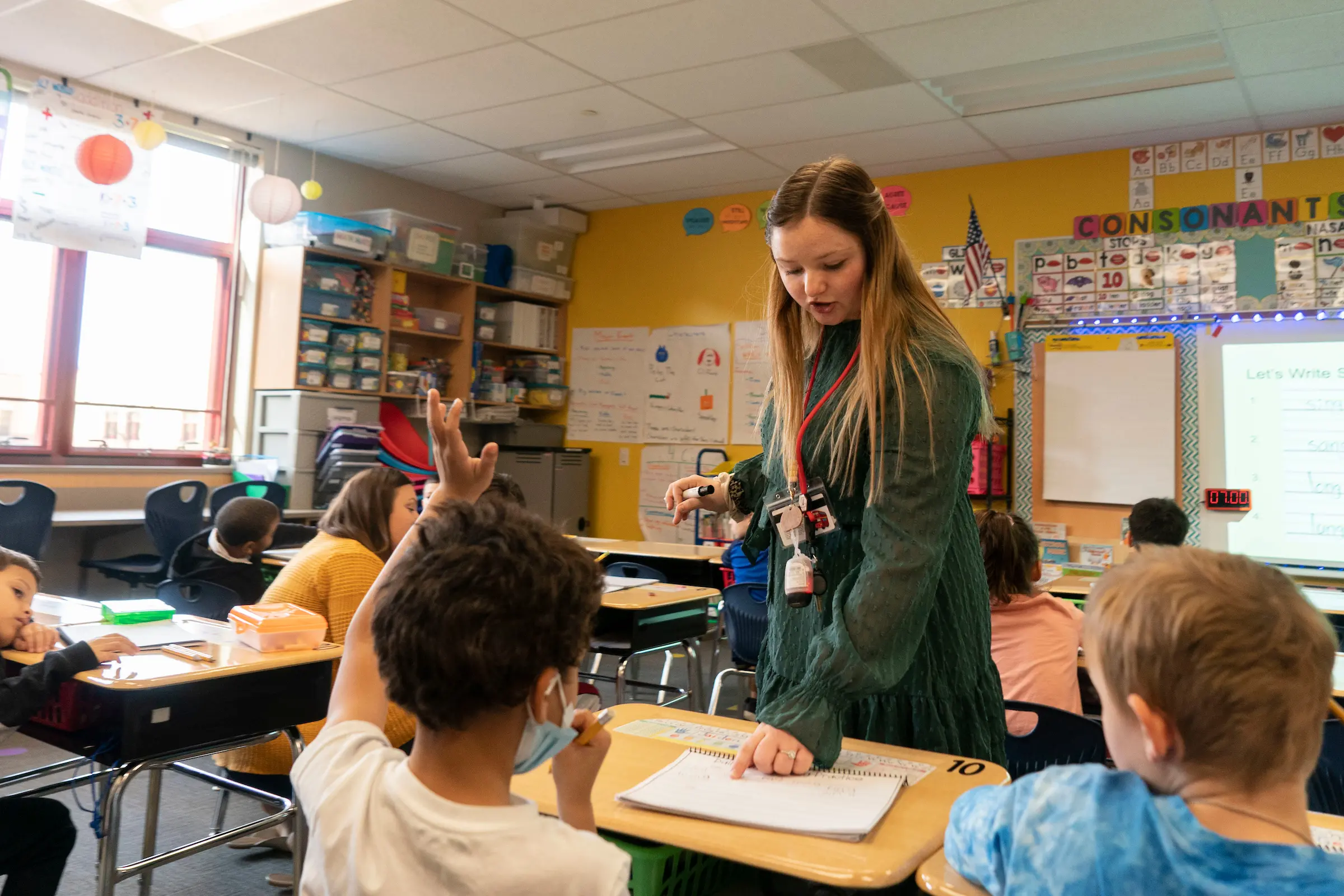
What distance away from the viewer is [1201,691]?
2.63 feet

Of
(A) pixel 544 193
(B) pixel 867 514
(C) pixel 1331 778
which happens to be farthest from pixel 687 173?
(B) pixel 867 514

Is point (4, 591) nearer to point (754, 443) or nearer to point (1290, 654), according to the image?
point (1290, 654)

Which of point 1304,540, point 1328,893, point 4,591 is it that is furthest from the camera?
point 1304,540

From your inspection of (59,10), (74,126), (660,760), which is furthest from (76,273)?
(660,760)

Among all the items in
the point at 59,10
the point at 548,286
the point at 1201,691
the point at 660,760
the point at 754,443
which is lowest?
the point at 660,760

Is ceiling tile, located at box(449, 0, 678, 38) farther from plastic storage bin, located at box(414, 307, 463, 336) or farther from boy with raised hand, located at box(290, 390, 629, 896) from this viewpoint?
boy with raised hand, located at box(290, 390, 629, 896)

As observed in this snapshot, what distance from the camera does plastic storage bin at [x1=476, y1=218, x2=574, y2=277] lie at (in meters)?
7.02

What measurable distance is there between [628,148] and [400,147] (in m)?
1.36

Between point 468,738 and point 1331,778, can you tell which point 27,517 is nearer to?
point 468,738

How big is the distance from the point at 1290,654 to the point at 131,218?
18.9ft

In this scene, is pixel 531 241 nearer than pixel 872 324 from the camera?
No

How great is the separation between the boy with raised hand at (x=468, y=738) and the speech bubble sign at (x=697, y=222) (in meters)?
6.16

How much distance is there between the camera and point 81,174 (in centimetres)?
496

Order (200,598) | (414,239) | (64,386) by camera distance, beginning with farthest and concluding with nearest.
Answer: (414,239)
(64,386)
(200,598)
